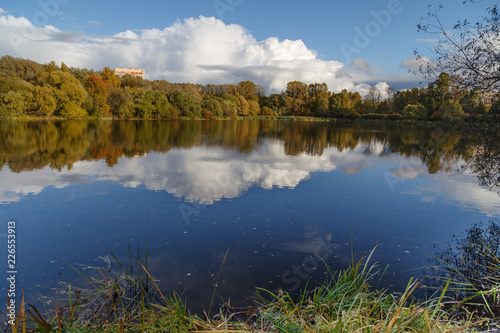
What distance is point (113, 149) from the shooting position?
19.3m

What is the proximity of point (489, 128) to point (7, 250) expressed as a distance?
11.3 meters

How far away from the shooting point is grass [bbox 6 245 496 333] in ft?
8.80

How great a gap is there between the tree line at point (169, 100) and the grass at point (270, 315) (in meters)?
6.54

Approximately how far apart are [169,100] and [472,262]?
66.7m

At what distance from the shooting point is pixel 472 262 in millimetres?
5801

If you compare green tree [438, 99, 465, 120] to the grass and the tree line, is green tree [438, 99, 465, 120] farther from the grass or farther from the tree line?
the grass

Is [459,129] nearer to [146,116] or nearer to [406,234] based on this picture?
[406,234]

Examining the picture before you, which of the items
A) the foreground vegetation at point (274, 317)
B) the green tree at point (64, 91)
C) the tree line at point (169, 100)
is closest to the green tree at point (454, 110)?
the tree line at point (169, 100)

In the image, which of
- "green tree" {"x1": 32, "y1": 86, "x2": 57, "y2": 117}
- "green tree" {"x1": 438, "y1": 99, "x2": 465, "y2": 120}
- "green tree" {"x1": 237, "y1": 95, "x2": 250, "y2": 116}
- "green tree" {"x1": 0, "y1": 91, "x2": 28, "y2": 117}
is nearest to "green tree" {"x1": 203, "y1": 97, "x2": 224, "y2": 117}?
"green tree" {"x1": 237, "y1": 95, "x2": 250, "y2": 116}

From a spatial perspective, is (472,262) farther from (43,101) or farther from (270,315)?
(43,101)

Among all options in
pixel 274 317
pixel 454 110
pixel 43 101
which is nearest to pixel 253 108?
pixel 43 101

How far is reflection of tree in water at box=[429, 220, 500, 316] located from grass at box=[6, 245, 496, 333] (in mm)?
1090

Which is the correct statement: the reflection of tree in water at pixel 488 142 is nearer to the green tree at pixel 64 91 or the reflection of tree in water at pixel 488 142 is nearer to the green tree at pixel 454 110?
the green tree at pixel 454 110

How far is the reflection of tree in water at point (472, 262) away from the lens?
467 centimetres
